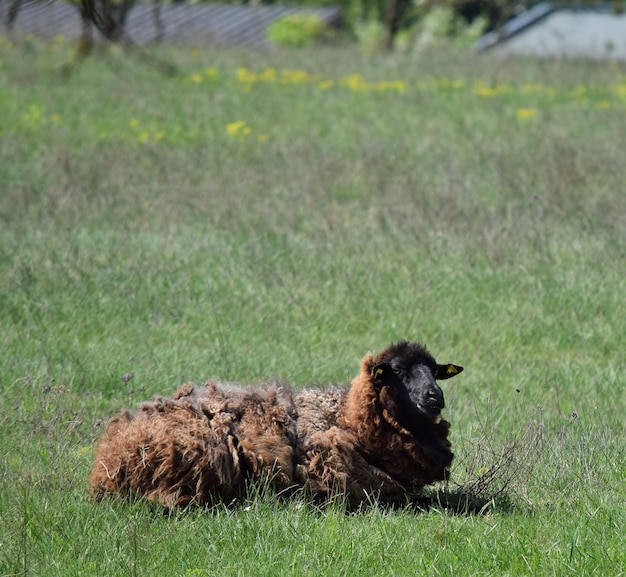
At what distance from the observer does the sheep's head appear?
16.9 feet

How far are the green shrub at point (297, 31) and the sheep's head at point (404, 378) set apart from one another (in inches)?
1076

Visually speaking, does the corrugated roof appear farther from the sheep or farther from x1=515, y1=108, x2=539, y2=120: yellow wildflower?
the sheep

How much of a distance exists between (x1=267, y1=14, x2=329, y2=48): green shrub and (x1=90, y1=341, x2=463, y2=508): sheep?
1077 inches

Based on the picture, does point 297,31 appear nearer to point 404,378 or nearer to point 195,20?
point 195,20

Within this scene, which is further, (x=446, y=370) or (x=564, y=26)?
(x=564, y=26)

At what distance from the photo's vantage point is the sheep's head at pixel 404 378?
5160mm

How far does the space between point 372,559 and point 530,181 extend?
932 cm

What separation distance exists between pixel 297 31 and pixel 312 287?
81.6ft

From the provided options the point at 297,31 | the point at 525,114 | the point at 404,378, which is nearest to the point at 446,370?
the point at 404,378

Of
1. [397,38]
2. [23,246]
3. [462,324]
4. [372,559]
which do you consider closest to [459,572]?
[372,559]

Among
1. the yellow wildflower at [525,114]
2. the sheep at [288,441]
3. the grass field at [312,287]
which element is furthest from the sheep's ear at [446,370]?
the yellow wildflower at [525,114]

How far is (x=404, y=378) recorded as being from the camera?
206 inches

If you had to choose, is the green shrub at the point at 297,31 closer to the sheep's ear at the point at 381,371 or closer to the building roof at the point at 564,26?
the building roof at the point at 564,26

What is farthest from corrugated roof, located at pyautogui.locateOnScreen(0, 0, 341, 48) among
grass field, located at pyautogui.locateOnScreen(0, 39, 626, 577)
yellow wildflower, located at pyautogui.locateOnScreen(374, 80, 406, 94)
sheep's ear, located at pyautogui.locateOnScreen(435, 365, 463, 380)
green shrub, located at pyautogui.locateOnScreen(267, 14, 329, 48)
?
sheep's ear, located at pyautogui.locateOnScreen(435, 365, 463, 380)
